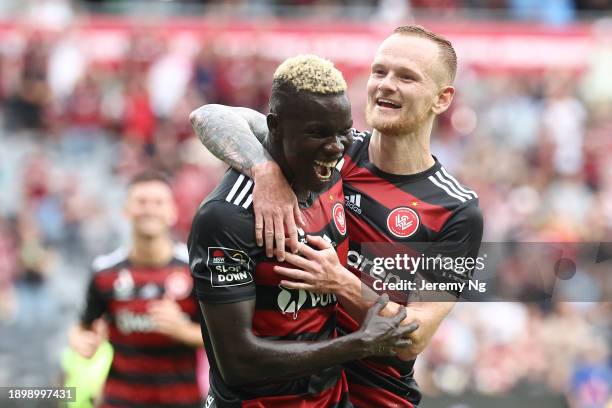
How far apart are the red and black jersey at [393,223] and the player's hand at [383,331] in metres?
0.37

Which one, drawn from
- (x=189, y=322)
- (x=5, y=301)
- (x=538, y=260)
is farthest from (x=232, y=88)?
(x=189, y=322)

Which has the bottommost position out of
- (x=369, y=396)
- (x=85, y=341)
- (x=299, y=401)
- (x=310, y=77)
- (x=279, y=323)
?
(x=85, y=341)

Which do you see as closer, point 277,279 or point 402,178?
point 277,279

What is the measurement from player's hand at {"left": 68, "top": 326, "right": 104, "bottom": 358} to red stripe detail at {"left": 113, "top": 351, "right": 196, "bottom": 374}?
0.19 meters

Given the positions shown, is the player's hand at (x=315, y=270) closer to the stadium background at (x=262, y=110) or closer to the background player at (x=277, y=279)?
the background player at (x=277, y=279)

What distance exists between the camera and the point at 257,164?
16.4 feet

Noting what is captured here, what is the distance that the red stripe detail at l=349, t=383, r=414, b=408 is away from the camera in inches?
219

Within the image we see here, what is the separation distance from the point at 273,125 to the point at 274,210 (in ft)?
1.27

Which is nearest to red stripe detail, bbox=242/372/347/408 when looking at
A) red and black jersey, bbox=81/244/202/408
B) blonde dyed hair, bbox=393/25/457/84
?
blonde dyed hair, bbox=393/25/457/84

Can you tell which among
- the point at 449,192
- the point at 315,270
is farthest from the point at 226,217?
the point at 449,192

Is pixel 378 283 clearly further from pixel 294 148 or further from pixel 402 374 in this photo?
pixel 294 148

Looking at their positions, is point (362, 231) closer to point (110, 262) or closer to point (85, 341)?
point (85, 341)

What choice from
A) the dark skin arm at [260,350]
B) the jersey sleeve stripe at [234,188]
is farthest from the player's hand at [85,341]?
the jersey sleeve stripe at [234,188]

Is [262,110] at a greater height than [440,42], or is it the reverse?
[440,42]
